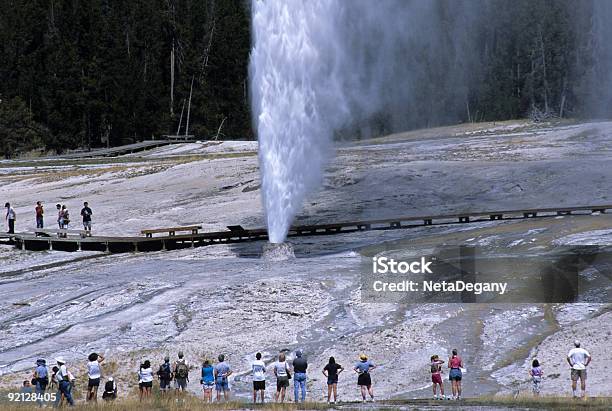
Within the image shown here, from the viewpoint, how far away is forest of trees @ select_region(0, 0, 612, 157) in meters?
86.2

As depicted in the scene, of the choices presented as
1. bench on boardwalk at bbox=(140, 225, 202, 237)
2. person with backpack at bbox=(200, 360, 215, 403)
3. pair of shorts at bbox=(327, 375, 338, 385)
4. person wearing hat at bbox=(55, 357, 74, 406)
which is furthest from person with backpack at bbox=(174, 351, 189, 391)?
bench on boardwalk at bbox=(140, 225, 202, 237)

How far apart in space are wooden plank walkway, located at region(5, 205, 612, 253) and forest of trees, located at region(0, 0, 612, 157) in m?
41.9

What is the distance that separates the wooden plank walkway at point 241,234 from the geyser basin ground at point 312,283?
1.01 meters

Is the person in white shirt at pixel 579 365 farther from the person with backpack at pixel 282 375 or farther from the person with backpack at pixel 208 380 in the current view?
the person with backpack at pixel 208 380

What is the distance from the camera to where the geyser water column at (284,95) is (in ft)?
115

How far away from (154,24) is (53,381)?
81272mm

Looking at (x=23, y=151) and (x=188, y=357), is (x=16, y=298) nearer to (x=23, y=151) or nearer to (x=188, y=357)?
(x=188, y=357)

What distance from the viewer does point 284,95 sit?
35.5 metres

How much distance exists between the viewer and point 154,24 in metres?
98.3

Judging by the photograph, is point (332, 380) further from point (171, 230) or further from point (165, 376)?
point (171, 230)

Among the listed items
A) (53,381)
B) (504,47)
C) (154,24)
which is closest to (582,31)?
(504,47)

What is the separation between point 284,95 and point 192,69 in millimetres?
60975

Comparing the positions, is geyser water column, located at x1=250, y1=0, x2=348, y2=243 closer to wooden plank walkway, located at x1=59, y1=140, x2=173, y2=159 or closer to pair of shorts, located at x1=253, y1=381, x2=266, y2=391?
pair of shorts, located at x1=253, y1=381, x2=266, y2=391

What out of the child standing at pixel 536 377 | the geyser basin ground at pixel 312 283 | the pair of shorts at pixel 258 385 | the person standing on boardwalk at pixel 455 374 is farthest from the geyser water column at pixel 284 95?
the child standing at pixel 536 377
